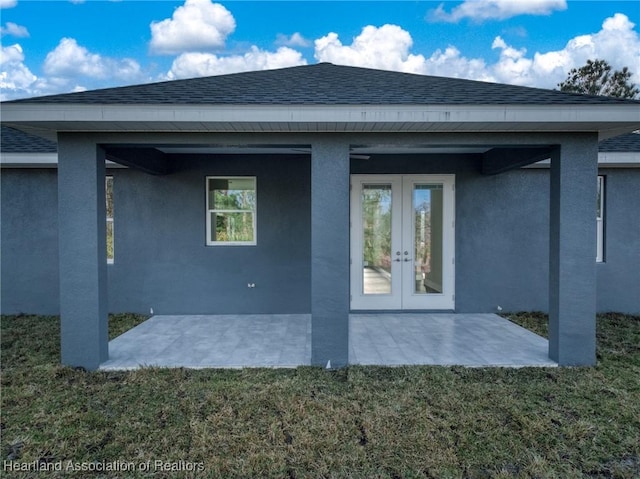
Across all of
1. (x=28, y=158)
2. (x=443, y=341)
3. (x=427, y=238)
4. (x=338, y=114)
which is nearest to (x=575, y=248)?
(x=443, y=341)

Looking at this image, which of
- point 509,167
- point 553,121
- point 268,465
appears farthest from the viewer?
point 509,167

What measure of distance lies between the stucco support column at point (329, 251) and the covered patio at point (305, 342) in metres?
0.36

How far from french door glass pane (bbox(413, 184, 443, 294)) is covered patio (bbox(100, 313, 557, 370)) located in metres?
0.66

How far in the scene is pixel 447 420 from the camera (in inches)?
123

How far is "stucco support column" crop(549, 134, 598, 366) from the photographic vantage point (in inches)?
167

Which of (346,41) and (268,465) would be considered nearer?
(268,465)

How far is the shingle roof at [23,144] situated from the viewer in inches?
255

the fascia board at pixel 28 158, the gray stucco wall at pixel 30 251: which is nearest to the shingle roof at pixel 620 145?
the fascia board at pixel 28 158

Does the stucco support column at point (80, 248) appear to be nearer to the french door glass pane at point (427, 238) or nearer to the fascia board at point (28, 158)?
the fascia board at point (28, 158)

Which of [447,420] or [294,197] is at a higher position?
[294,197]

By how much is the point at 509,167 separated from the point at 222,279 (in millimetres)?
5324

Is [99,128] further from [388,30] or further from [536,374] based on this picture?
[388,30]

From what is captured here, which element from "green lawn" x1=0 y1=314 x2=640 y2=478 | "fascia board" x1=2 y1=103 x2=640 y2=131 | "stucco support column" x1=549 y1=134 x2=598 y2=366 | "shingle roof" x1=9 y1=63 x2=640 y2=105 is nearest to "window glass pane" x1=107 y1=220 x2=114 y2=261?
"green lawn" x1=0 y1=314 x2=640 y2=478

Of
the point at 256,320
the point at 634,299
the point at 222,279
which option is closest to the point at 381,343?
the point at 256,320
